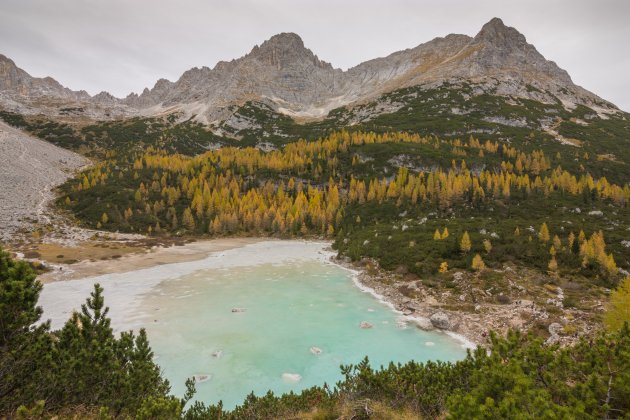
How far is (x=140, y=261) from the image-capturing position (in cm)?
6066

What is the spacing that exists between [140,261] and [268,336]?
44.5 m

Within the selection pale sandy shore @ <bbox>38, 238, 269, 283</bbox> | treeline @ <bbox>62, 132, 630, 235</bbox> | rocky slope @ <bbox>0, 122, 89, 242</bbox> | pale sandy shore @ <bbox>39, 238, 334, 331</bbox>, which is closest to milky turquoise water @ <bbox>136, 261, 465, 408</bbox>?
pale sandy shore @ <bbox>39, 238, 334, 331</bbox>

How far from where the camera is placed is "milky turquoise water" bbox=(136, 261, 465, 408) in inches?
804

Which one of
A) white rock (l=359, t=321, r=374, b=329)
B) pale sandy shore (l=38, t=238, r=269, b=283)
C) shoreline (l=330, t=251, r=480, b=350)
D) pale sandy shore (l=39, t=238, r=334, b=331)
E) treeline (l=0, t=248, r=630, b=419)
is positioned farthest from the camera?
pale sandy shore (l=38, t=238, r=269, b=283)

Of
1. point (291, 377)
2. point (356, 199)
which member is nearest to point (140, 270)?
point (291, 377)

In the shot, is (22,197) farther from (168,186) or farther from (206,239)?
(206,239)

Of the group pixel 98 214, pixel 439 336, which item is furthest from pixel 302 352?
pixel 98 214

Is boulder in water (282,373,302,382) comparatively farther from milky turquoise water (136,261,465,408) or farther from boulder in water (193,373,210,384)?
boulder in water (193,373,210,384)

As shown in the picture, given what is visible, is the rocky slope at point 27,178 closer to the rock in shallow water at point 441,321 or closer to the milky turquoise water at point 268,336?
the milky turquoise water at point 268,336

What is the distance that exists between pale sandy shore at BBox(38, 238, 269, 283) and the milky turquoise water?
16251 millimetres

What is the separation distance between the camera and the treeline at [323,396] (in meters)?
7.71

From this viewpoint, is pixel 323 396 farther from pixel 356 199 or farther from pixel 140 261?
pixel 356 199

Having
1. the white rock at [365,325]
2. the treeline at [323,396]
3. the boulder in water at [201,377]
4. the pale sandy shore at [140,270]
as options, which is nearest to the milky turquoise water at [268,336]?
the boulder in water at [201,377]

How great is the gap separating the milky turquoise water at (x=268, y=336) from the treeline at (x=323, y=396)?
7.81 m
